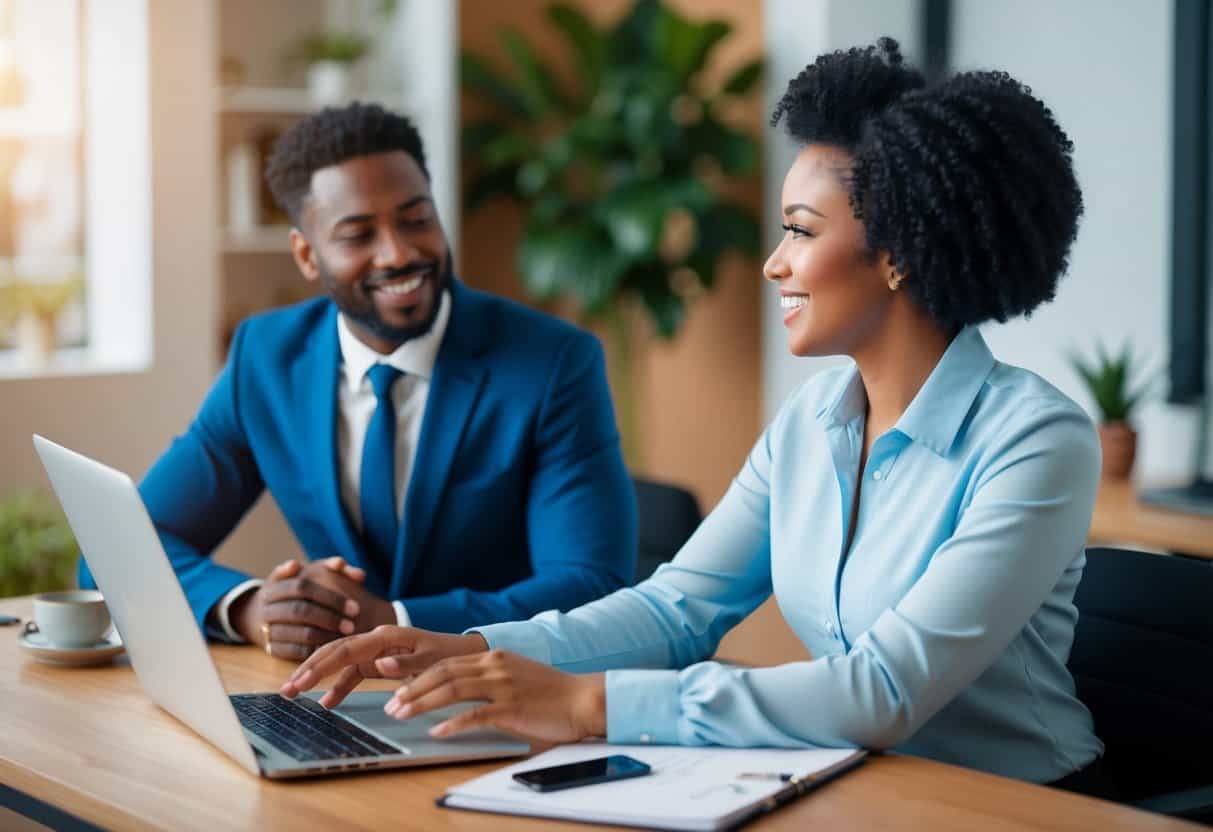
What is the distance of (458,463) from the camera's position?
85.0 inches

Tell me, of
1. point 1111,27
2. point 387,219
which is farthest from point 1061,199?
point 1111,27

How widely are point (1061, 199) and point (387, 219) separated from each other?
1.02 meters

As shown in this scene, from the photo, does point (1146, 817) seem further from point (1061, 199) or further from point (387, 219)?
point (387, 219)

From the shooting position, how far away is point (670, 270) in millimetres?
4777

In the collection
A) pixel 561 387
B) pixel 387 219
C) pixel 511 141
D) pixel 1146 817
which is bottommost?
pixel 1146 817

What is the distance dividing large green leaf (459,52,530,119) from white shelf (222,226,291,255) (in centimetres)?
87

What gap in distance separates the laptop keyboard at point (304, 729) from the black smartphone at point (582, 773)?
0.16m

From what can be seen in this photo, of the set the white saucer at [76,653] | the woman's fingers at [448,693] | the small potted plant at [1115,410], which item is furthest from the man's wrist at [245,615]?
the small potted plant at [1115,410]

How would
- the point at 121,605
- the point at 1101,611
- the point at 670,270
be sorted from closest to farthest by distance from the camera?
the point at 121,605 → the point at 1101,611 → the point at 670,270

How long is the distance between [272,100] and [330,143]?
2506 mm

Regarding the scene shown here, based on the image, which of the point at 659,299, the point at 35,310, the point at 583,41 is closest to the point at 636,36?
the point at 583,41

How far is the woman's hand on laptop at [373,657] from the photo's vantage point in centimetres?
151

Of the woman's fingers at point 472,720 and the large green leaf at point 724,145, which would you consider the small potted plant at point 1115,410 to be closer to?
the large green leaf at point 724,145

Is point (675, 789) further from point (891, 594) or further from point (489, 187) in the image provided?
point (489, 187)
